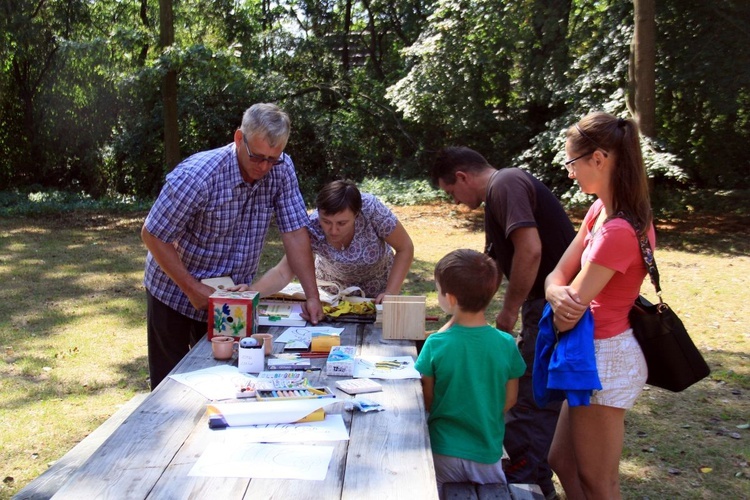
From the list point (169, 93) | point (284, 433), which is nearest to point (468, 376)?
point (284, 433)

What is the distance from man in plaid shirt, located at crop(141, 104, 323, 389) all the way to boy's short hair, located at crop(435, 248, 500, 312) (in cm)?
110

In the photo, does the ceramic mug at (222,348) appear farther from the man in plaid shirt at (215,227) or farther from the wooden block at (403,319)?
the wooden block at (403,319)

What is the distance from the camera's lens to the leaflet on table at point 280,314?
3.57 meters

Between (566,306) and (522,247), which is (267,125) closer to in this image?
(522,247)

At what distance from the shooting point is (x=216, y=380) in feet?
8.74

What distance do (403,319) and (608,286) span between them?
118 cm

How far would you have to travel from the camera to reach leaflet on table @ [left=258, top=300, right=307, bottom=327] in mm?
A: 3568

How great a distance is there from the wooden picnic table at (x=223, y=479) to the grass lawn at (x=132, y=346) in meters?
1.80

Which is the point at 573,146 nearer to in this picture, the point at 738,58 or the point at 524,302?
the point at 524,302

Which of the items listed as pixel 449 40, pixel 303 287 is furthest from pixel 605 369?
pixel 449 40

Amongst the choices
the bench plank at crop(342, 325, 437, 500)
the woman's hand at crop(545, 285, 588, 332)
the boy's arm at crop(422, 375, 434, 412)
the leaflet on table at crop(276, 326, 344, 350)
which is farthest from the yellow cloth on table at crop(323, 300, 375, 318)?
the woman's hand at crop(545, 285, 588, 332)

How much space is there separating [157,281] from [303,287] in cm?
71

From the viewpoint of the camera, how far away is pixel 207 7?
56.7ft

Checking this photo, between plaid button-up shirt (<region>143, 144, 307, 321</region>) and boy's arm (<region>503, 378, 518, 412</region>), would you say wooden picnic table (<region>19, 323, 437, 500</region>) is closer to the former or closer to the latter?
boy's arm (<region>503, 378, 518, 412</region>)
